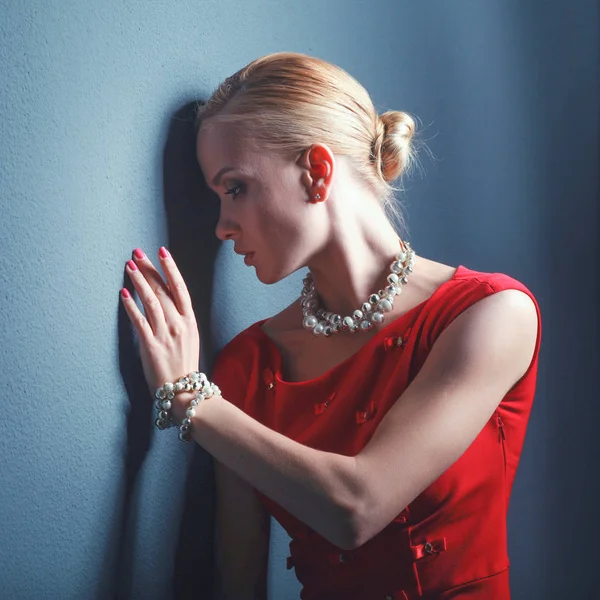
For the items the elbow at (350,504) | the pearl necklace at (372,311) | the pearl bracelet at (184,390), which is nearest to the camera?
the elbow at (350,504)

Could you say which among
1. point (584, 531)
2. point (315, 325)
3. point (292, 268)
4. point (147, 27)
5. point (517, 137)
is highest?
point (147, 27)

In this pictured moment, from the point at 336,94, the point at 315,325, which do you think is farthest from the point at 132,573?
the point at 336,94

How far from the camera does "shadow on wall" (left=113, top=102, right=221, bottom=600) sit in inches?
45.5

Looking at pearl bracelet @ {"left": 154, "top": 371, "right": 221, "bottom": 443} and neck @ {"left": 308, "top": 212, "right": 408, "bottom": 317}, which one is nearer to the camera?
pearl bracelet @ {"left": 154, "top": 371, "right": 221, "bottom": 443}

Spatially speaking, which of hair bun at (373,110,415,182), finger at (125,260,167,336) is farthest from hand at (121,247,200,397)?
hair bun at (373,110,415,182)

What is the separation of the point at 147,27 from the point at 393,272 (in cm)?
54

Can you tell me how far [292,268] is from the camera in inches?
46.6

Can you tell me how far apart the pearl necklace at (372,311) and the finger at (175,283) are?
9.0 inches

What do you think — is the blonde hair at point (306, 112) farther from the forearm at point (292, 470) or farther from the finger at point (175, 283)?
the forearm at point (292, 470)

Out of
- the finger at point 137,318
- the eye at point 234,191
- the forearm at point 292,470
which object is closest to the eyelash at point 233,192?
the eye at point 234,191

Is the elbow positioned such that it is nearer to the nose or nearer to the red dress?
the red dress

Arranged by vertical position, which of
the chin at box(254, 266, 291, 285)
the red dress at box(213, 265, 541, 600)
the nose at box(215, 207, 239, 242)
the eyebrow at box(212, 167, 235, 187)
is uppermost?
the eyebrow at box(212, 167, 235, 187)

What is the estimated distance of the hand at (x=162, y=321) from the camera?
112 centimetres

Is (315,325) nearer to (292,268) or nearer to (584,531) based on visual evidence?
(292,268)
